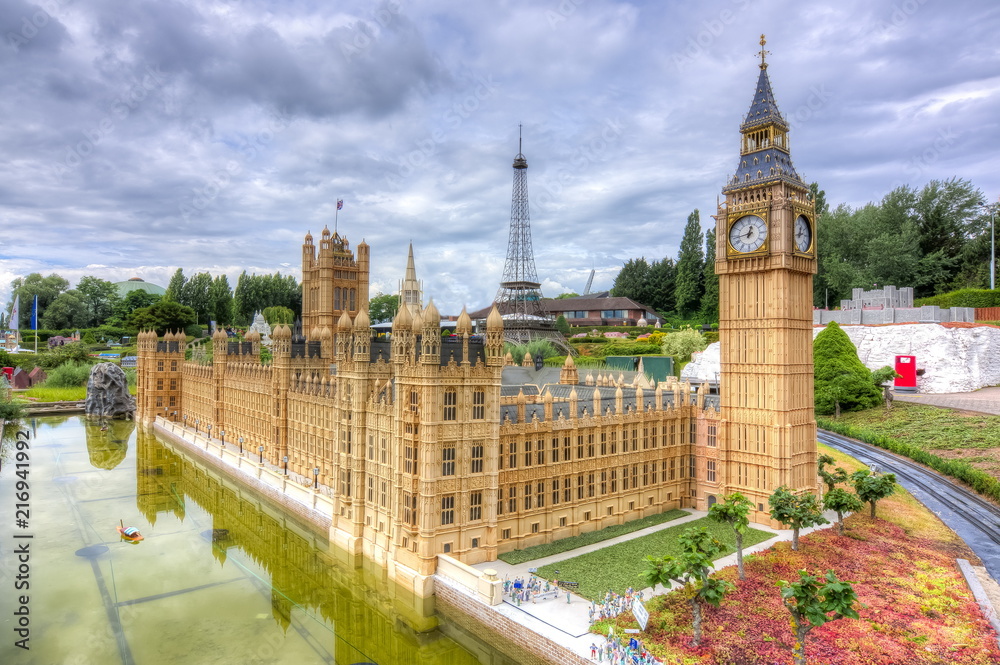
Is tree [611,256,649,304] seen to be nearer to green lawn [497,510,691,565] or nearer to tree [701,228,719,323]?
tree [701,228,719,323]

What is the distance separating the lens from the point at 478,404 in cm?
3753

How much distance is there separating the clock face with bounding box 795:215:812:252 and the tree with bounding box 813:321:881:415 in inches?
1329

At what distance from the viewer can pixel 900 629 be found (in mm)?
28344

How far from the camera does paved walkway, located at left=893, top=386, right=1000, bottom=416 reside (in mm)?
65750

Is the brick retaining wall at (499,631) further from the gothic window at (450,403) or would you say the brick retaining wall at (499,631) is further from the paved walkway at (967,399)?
the paved walkway at (967,399)

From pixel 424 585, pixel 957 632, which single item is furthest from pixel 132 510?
pixel 957 632

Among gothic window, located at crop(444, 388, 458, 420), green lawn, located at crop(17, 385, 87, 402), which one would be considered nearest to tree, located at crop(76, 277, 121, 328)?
green lawn, located at crop(17, 385, 87, 402)

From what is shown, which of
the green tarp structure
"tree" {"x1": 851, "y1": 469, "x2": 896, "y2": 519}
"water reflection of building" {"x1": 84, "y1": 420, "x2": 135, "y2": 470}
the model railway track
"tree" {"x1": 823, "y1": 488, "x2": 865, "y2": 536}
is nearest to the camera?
the model railway track

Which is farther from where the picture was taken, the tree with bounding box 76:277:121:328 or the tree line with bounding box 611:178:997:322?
the tree with bounding box 76:277:121:328

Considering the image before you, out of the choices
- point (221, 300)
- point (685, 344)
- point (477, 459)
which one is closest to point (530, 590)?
point (477, 459)

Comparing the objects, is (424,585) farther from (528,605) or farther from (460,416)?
(460,416)

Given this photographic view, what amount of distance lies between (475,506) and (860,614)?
20876mm

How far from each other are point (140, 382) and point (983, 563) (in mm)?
107258

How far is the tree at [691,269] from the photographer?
129 metres
